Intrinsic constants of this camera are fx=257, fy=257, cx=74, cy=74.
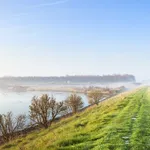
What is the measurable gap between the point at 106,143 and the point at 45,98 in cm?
4377

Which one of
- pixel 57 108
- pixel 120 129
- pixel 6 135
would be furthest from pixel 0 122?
pixel 120 129

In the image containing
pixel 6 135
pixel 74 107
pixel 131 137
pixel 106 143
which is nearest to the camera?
pixel 106 143

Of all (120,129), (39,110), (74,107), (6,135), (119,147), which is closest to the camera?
(119,147)

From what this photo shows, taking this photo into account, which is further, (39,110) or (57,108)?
(57,108)

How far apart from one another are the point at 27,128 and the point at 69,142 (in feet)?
149

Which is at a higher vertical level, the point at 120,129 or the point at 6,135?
the point at 120,129

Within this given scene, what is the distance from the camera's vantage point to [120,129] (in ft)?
68.6

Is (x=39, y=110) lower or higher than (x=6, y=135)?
higher

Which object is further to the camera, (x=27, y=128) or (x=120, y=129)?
(x=27, y=128)

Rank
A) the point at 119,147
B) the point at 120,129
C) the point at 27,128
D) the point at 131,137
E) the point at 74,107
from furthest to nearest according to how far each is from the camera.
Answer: the point at 74,107 → the point at 27,128 → the point at 120,129 → the point at 131,137 → the point at 119,147

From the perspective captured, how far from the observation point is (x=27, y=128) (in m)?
61.3

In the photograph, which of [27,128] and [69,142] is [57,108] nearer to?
[27,128]

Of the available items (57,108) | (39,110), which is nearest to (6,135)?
(39,110)

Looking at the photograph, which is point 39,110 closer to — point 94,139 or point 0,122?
point 0,122
